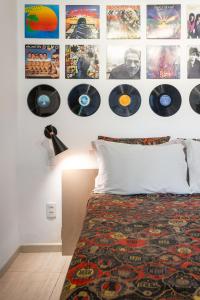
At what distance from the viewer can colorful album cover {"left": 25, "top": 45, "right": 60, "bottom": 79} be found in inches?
95.4

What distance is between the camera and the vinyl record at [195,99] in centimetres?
242

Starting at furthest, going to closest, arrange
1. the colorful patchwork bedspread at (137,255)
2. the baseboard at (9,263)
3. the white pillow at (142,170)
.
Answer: the baseboard at (9,263) → the white pillow at (142,170) → the colorful patchwork bedspread at (137,255)

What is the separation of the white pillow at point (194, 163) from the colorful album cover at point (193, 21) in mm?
923

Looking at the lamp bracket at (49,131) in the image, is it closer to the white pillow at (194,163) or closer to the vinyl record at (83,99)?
the vinyl record at (83,99)

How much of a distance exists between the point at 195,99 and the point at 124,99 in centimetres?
57

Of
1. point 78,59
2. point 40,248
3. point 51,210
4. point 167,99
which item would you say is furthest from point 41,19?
point 40,248

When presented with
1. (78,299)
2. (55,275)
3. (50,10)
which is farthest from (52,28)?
(78,299)

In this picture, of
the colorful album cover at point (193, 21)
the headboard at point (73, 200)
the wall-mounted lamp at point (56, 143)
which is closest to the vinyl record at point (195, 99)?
the colorful album cover at point (193, 21)

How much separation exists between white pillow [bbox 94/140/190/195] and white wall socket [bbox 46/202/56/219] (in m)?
0.60

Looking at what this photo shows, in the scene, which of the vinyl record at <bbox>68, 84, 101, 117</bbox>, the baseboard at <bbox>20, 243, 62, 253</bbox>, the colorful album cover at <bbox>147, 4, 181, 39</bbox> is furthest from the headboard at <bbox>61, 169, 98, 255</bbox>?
the colorful album cover at <bbox>147, 4, 181, 39</bbox>

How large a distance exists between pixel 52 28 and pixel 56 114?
69 centimetres

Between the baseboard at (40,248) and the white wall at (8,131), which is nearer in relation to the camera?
the white wall at (8,131)

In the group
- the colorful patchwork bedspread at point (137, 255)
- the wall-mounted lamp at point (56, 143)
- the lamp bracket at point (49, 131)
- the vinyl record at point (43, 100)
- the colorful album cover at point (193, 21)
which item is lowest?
the colorful patchwork bedspread at point (137, 255)

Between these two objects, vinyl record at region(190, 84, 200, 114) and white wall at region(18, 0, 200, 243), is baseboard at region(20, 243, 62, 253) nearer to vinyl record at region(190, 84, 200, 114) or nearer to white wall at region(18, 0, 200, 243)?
white wall at region(18, 0, 200, 243)
